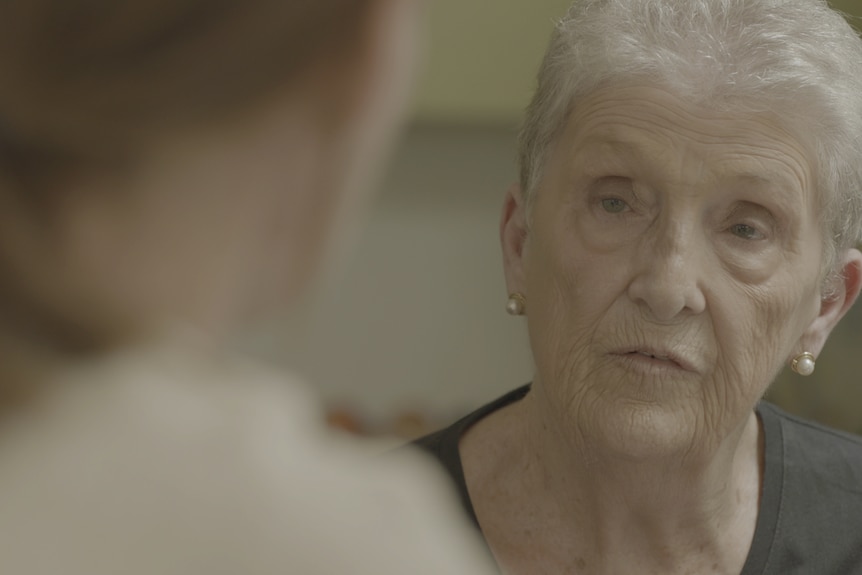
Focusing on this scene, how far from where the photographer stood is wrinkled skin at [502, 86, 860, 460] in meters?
1.39

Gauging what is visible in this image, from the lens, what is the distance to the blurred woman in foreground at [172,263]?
402 mm

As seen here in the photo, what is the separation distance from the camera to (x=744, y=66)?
1.40 meters

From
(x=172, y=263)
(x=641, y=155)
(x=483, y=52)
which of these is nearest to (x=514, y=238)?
(x=641, y=155)

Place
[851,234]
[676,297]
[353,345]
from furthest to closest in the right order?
[353,345], [851,234], [676,297]

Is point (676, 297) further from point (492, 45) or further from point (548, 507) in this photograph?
point (492, 45)

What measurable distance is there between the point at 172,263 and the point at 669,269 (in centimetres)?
103

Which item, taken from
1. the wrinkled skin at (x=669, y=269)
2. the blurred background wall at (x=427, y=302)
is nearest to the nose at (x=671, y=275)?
the wrinkled skin at (x=669, y=269)

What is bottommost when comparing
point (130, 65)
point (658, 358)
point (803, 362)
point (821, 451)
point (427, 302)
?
point (427, 302)

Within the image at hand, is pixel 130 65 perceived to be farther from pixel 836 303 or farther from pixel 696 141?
pixel 836 303

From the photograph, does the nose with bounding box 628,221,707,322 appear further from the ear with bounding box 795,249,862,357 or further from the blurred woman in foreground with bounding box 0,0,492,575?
the blurred woman in foreground with bounding box 0,0,492,575

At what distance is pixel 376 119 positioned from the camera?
0.48 m

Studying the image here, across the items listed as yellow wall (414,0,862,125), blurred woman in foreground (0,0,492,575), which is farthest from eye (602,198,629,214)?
yellow wall (414,0,862,125)

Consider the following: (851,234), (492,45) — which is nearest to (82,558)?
(851,234)

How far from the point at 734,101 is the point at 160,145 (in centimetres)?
110
